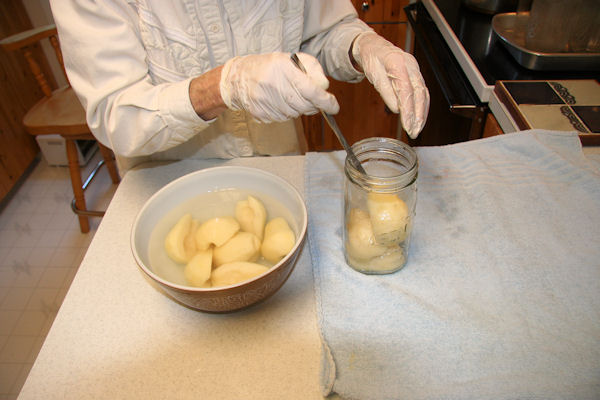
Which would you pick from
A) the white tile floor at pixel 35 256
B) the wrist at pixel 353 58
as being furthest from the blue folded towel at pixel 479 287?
the white tile floor at pixel 35 256

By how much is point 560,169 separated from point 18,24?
2.47m

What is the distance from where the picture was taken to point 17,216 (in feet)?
6.02

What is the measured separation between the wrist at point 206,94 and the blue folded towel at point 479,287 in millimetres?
225

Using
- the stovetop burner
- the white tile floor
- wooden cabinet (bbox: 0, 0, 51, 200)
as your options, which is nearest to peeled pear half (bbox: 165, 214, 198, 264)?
the stovetop burner

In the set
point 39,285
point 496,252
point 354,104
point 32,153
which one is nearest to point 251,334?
point 496,252

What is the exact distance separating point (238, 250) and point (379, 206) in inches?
8.1

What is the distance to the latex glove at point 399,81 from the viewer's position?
0.64 m

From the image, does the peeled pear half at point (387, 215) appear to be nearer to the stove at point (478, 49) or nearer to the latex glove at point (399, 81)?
the latex glove at point (399, 81)

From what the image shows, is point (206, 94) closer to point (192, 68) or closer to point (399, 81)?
point (192, 68)

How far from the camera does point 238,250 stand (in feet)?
1.78

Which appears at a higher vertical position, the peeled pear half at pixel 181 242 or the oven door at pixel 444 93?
the peeled pear half at pixel 181 242

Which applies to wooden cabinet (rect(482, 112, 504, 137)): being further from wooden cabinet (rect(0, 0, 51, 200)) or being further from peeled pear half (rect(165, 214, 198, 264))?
wooden cabinet (rect(0, 0, 51, 200))

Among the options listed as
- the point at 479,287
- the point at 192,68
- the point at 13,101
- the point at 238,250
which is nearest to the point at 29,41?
the point at 13,101

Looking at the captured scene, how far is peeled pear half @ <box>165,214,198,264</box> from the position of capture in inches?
21.8
